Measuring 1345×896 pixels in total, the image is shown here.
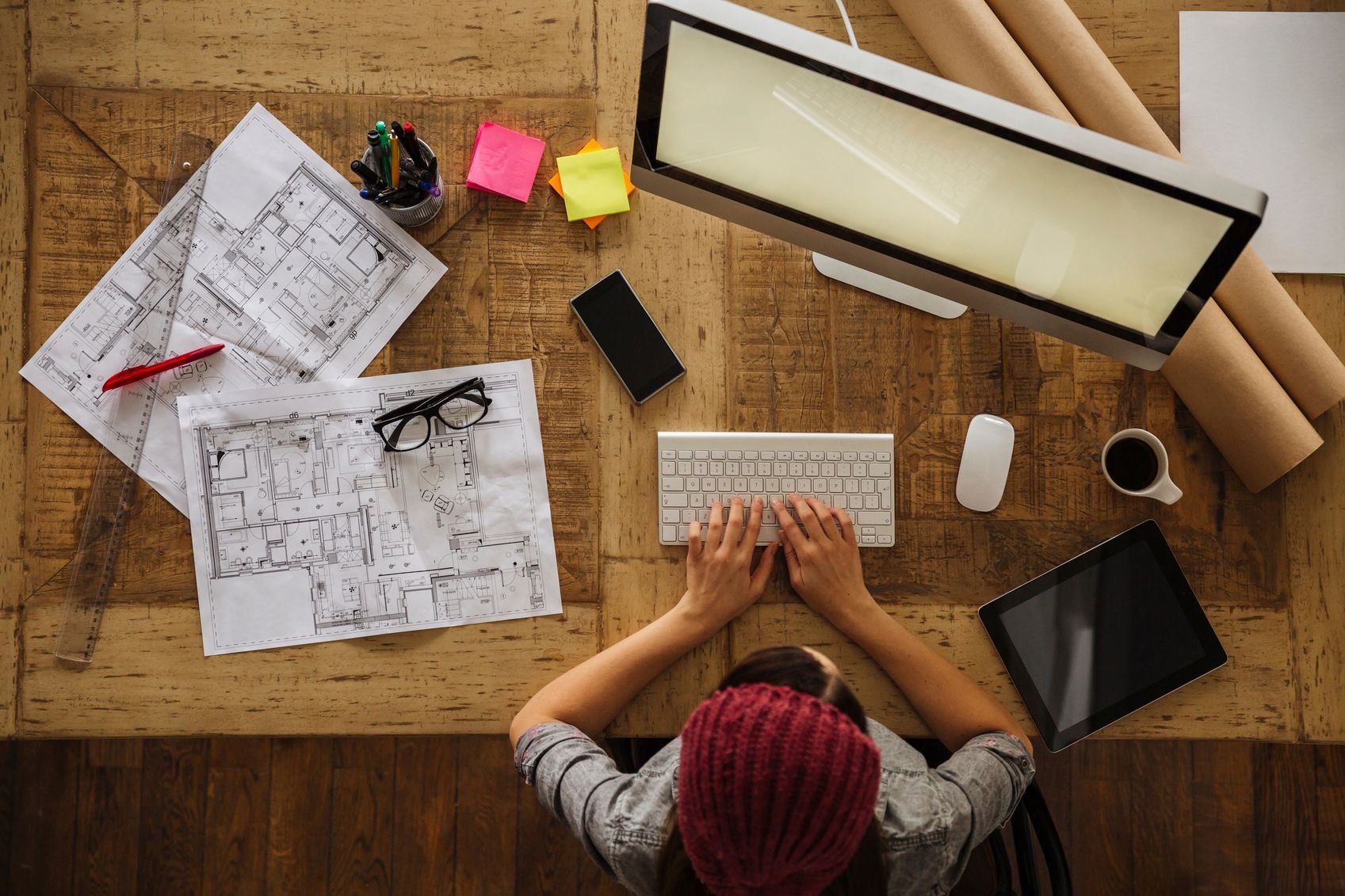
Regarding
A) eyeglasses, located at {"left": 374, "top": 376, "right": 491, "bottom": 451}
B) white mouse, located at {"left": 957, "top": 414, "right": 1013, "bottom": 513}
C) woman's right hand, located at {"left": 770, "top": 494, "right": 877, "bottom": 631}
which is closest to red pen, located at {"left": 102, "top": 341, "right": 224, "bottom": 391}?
eyeglasses, located at {"left": 374, "top": 376, "right": 491, "bottom": 451}

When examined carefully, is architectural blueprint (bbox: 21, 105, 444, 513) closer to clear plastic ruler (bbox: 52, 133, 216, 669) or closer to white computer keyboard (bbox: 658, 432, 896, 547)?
clear plastic ruler (bbox: 52, 133, 216, 669)

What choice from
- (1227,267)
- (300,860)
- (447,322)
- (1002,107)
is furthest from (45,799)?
(1227,267)

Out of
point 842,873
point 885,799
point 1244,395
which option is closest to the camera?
point 842,873

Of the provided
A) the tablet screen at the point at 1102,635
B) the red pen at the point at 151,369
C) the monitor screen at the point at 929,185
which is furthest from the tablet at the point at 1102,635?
Result: the red pen at the point at 151,369

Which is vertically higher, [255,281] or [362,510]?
[255,281]

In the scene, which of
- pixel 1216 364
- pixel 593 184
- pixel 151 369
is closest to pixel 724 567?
pixel 593 184

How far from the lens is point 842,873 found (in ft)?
2.47

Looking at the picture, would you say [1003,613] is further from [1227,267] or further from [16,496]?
[16,496]

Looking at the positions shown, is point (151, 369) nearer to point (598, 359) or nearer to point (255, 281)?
point (255, 281)

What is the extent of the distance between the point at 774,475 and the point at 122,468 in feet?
2.82

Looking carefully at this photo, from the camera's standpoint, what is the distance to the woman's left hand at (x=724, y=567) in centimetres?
98

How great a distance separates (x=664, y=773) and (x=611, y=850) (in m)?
0.10

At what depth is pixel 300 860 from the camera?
1547mm

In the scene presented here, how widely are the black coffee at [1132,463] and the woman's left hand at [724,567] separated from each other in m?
0.47
